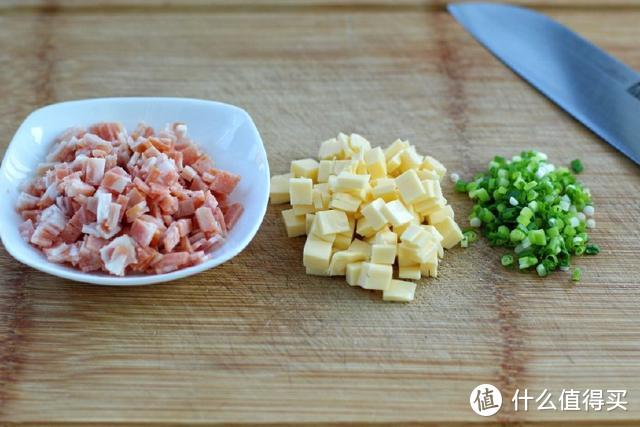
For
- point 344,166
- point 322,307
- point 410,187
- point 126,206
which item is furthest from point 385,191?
point 126,206

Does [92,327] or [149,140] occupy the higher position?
[149,140]

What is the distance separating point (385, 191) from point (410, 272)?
0.26 metres

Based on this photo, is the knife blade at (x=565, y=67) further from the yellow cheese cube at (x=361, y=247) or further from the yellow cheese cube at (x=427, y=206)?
the yellow cheese cube at (x=361, y=247)

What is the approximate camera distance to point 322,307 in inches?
83.0

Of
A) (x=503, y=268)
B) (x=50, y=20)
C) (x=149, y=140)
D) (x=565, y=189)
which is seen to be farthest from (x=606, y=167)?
(x=50, y=20)

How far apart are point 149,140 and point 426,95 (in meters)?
1.16

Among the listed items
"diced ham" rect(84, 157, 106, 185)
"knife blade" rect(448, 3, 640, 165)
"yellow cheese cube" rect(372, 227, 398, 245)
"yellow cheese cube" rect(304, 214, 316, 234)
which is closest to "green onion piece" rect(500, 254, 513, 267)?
"yellow cheese cube" rect(372, 227, 398, 245)

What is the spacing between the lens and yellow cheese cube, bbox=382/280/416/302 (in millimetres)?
2109

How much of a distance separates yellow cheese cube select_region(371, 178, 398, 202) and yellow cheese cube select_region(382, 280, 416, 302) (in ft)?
0.86

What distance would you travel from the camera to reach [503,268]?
2.24m

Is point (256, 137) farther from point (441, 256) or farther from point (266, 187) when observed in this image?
point (441, 256)

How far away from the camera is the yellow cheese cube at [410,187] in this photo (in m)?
2.18

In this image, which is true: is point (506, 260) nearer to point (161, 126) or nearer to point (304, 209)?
point (304, 209)

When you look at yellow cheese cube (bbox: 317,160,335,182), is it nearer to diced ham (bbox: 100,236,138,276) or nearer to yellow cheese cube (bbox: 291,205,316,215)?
yellow cheese cube (bbox: 291,205,316,215)
